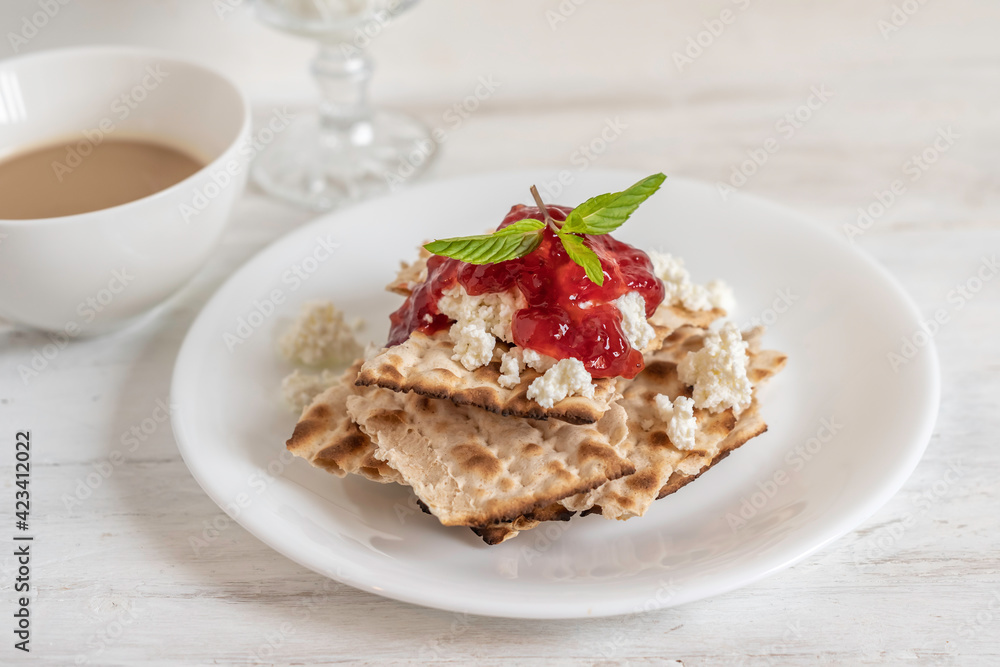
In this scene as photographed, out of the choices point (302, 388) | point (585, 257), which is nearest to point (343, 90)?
point (302, 388)

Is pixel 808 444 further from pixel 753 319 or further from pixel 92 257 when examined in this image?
pixel 92 257

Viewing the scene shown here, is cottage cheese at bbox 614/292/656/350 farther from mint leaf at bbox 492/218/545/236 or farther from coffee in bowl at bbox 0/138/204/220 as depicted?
coffee in bowl at bbox 0/138/204/220

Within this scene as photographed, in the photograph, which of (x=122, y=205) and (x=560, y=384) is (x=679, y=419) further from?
(x=122, y=205)

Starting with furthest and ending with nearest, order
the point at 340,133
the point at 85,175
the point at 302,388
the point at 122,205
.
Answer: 1. the point at 340,133
2. the point at 85,175
3. the point at 122,205
4. the point at 302,388

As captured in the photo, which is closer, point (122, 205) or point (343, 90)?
point (122, 205)

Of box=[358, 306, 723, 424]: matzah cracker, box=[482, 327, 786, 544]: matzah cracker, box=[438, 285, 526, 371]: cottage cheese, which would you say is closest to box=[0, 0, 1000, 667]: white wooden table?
box=[482, 327, 786, 544]: matzah cracker

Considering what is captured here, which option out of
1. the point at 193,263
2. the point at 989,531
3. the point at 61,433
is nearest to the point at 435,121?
the point at 193,263
